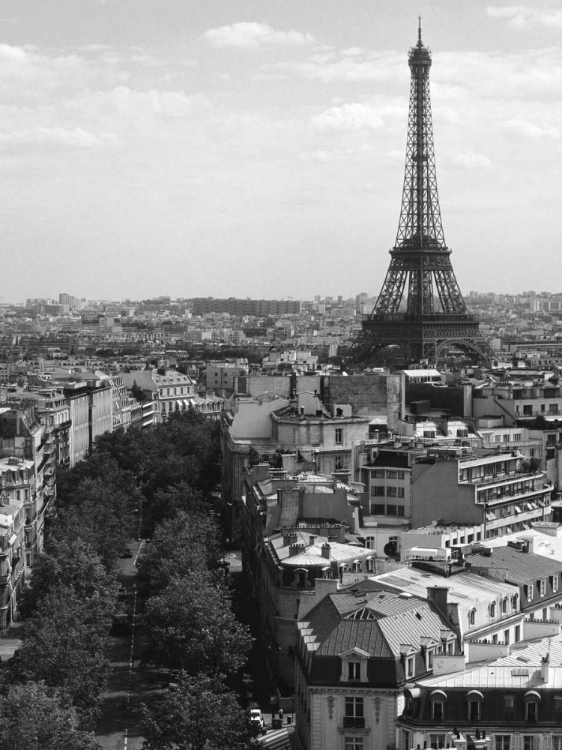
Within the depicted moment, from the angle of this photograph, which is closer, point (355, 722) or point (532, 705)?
point (532, 705)

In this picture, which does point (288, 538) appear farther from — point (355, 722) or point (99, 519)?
point (355, 722)

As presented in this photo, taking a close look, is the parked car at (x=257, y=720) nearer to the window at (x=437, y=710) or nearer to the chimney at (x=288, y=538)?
the window at (x=437, y=710)

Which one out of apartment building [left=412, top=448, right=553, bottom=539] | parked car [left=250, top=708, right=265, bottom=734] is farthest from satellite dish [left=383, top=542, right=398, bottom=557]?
parked car [left=250, top=708, right=265, bottom=734]

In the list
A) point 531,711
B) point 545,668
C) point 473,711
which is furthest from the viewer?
point 545,668

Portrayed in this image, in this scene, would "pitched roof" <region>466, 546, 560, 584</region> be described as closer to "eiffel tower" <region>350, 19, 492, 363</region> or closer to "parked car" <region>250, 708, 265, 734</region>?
"parked car" <region>250, 708, 265, 734</region>

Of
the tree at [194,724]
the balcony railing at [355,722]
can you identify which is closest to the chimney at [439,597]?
the balcony railing at [355,722]

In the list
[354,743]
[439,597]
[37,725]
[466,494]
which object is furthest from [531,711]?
[466,494]

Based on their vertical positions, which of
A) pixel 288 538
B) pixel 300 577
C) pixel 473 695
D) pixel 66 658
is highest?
pixel 288 538

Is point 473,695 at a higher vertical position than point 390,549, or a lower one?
higher
